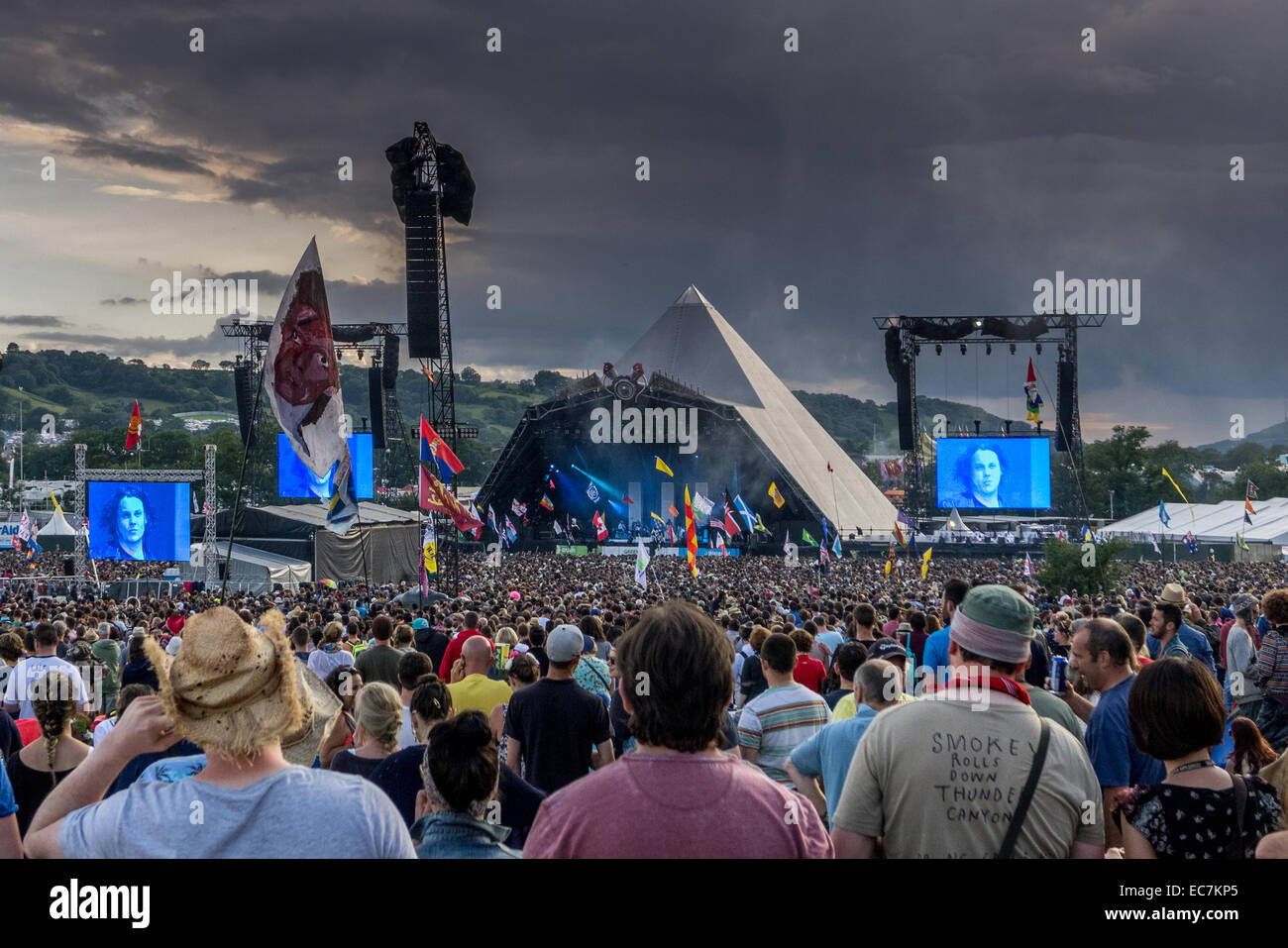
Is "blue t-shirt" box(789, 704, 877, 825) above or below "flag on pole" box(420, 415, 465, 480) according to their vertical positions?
below

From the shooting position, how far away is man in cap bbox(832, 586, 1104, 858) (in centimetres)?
324

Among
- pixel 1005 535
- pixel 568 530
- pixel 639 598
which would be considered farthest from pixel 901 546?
pixel 639 598

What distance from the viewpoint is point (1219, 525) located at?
2040 inches

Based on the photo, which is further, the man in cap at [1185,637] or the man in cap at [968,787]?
the man in cap at [1185,637]

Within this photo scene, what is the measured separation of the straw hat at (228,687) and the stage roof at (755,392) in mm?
59105

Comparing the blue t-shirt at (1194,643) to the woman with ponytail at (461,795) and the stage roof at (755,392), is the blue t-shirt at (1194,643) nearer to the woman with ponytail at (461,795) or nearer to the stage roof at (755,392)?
the woman with ponytail at (461,795)

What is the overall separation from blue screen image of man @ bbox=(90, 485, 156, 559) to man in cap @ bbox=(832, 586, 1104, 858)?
32168mm

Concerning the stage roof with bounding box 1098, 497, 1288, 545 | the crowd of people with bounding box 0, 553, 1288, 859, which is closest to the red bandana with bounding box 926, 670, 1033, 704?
the crowd of people with bounding box 0, 553, 1288, 859

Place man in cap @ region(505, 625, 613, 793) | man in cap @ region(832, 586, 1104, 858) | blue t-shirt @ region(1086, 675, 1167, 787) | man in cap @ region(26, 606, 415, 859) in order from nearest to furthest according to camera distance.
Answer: man in cap @ region(26, 606, 415, 859) → man in cap @ region(832, 586, 1104, 858) → blue t-shirt @ region(1086, 675, 1167, 787) → man in cap @ region(505, 625, 613, 793)

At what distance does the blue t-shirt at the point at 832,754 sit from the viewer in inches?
174

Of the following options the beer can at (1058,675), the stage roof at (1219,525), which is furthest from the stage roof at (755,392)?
the beer can at (1058,675)

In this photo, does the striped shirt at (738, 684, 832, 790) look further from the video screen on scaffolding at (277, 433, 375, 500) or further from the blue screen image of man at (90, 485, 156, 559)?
the video screen on scaffolding at (277, 433, 375, 500)
